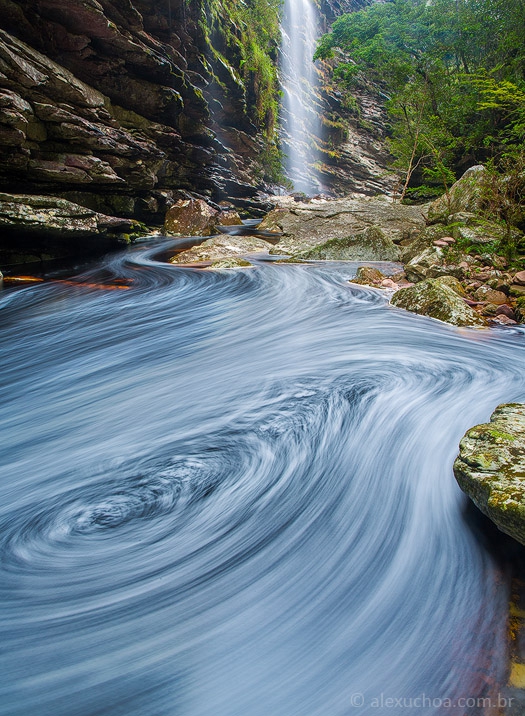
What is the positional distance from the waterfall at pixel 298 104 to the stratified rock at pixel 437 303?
31.8 metres

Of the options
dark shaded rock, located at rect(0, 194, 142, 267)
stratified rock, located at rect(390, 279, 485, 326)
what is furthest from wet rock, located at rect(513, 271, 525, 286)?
dark shaded rock, located at rect(0, 194, 142, 267)

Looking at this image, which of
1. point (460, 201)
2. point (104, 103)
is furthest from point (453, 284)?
point (104, 103)

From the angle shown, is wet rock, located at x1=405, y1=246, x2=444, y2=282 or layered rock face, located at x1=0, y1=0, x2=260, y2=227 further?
layered rock face, located at x1=0, y1=0, x2=260, y2=227

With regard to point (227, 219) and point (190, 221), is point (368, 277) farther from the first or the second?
point (227, 219)

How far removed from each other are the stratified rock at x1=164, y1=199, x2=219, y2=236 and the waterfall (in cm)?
2302

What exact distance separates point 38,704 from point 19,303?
19.6ft

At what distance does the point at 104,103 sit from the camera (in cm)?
1155

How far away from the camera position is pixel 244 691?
1.02 meters

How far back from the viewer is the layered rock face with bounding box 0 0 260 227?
27.2 ft

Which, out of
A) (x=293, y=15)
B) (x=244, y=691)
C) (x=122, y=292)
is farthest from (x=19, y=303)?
(x=293, y=15)

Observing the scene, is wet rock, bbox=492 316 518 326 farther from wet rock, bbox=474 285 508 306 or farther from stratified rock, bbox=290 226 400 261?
stratified rock, bbox=290 226 400 261

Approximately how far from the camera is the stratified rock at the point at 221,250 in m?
8.64

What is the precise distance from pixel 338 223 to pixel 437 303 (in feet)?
21.0

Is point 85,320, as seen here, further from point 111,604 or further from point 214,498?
point 111,604
